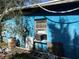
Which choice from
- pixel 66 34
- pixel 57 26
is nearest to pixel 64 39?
pixel 66 34

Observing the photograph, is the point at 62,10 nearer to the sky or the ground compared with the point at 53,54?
nearer to the sky

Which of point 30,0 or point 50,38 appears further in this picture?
point 30,0

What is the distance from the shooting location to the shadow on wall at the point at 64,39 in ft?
37.0

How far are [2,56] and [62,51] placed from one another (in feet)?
10.1

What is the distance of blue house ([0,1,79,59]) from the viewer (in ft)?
37.0

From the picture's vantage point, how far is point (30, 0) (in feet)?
48.0

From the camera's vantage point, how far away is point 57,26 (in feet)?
40.4

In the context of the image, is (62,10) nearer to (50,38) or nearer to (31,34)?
(50,38)

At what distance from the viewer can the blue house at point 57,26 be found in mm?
11273

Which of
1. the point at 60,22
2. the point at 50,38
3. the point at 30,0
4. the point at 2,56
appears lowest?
the point at 2,56

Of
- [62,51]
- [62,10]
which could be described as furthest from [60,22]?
[62,51]

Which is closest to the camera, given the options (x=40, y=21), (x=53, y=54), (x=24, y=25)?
(x=53, y=54)

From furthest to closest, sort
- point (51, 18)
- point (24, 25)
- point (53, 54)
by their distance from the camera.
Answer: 1. point (24, 25)
2. point (51, 18)
3. point (53, 54)

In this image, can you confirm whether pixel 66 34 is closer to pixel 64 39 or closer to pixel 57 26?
pixel 64 39
